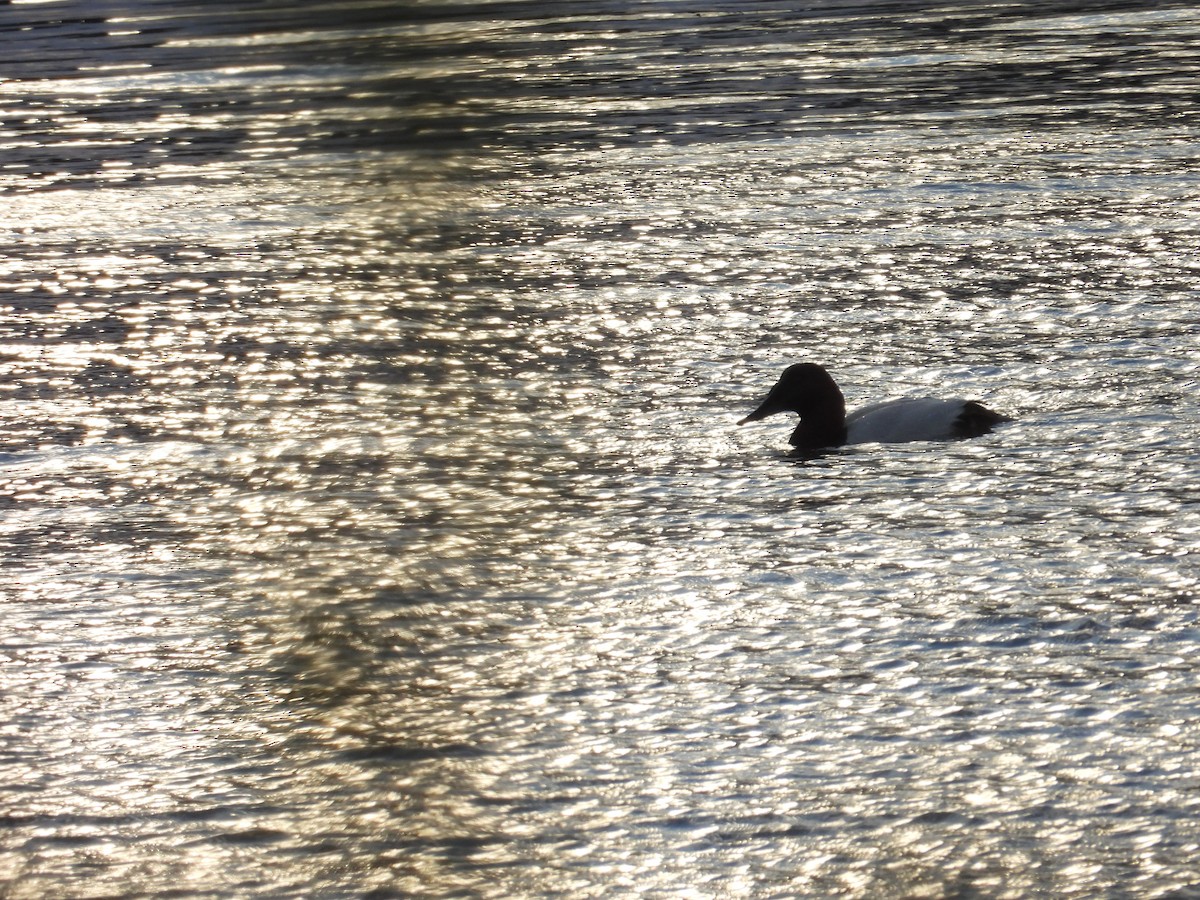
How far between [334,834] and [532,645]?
211 cm

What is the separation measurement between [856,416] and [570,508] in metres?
4.50

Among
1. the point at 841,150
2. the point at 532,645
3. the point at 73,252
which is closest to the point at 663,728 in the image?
the point at 532,645

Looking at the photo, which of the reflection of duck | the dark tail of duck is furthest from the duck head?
the dark tail of duck

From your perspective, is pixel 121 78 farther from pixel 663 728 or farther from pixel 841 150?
pixel 663 728

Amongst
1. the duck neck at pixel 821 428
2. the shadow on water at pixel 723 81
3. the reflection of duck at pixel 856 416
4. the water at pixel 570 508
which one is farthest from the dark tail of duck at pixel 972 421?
the shadow on water at pixel 723 81

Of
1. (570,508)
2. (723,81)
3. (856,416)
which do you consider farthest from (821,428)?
(723,81)

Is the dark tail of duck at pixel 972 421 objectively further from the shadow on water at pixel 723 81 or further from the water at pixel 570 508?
the shadow on water at pixel 723 81

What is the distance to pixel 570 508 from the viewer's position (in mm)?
4438

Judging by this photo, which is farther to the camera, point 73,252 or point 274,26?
point 73,252

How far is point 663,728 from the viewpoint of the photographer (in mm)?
5105

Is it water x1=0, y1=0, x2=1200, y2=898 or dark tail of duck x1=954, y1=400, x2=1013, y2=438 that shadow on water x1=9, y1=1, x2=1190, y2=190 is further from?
dark tail of duck x1=954, y1=400, x2=1013, y2=438

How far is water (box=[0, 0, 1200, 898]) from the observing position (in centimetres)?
212

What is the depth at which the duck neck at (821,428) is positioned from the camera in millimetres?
8383

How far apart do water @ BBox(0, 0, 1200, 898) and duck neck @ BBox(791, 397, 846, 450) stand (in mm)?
125
